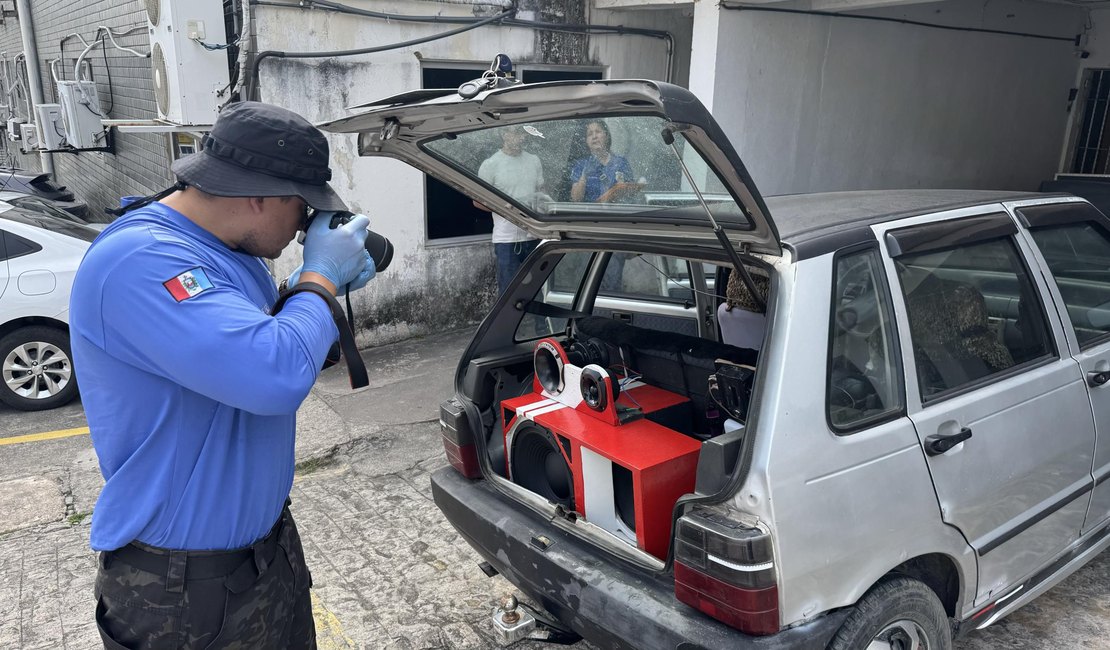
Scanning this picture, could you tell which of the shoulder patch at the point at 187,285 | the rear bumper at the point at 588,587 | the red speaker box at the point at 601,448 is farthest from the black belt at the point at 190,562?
the red speaker box at the point at 601,448

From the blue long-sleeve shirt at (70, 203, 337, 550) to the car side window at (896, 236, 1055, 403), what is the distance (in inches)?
69.3

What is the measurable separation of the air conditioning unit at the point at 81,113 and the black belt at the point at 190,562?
771cm

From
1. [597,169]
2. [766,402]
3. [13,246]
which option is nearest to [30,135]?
[13,246]

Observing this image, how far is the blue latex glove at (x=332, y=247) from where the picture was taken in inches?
75.8

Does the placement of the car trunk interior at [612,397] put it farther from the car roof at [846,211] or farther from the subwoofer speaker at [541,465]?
the car roof at [846,211]

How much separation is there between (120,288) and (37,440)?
4470 mm

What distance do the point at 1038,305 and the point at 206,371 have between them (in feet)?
8.89

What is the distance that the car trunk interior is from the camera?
242 cm

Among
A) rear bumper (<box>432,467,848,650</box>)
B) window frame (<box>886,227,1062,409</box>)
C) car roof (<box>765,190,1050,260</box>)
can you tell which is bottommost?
rear bumper (<box>432,467,848,650</box>)

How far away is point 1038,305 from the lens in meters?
2.81

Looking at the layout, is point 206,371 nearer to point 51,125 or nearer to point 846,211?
point 846,211

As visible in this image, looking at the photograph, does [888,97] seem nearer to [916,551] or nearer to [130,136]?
[916,551]

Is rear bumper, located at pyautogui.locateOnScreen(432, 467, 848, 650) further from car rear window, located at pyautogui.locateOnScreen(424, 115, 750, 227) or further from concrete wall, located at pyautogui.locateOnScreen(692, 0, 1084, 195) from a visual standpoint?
concrete wall, located at pyautogui.locateOnScreen(692, 0, 1084, 195)

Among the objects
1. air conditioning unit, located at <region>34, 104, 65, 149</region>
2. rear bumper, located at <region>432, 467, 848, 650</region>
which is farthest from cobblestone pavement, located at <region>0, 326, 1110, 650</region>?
air conditioning unit, located at <region>34, 104, 65, 149</region>
